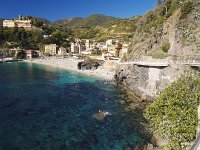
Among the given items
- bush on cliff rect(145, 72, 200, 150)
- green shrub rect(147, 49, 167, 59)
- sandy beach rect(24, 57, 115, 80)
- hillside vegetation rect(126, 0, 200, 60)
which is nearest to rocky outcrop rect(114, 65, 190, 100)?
green shrub rect(147, 49, 167, 59)

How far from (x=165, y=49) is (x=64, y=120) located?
995 inches

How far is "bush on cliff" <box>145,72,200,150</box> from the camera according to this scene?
19105mm

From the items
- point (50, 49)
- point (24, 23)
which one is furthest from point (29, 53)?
point (24, 23)

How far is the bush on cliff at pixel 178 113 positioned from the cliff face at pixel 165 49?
1615cm

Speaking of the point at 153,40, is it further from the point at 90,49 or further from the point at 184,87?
the point at 90,49

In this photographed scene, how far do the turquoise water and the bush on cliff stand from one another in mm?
8162

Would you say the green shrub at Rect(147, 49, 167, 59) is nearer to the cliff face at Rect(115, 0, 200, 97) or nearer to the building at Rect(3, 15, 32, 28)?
the cliff face at Rect(115, 0, 200, 97)

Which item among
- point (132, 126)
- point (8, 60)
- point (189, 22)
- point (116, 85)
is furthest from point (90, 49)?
point (132, 126)

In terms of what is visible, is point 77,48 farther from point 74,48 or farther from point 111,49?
Answer: point 111,49

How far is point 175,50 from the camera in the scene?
4550 cm

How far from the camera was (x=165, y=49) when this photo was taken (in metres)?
51.4

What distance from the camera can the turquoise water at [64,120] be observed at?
1143 inches

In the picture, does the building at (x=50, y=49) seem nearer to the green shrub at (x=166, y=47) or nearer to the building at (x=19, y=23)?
the building at (x=19, y=23)

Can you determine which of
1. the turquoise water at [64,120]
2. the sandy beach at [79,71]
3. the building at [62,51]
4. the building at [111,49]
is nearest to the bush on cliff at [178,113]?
the turquoise water at [64,120]
